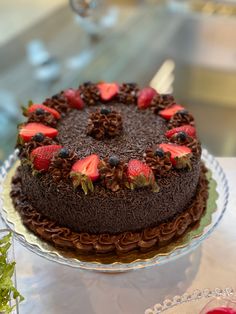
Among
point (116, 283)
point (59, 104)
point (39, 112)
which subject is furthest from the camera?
point (59, 104)

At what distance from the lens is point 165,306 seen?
1.03m

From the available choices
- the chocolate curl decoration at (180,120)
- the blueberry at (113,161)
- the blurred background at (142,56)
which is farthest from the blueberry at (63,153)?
the blurred background at (142,56)

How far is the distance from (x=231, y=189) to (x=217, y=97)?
1188 millimetres

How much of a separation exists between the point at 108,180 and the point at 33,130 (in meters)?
0.31

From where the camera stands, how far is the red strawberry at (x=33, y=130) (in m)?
1.27

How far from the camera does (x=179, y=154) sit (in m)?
1.18

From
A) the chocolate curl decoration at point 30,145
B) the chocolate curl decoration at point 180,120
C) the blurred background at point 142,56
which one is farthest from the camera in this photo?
the blurred background at point 142,56

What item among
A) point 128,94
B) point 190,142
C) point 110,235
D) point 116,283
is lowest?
point 116,283

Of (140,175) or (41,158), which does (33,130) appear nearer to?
(41,158)

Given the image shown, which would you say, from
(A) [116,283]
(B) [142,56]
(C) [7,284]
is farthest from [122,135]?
(B) [142,56]

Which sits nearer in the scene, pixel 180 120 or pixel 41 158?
pixel 41 158

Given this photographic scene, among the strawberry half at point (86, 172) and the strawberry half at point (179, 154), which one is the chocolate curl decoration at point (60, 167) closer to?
the strawberry half at point (86, 172)

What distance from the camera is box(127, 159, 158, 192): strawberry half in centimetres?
109

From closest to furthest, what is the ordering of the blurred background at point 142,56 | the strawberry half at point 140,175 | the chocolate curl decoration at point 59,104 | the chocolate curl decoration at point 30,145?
the strawberry half at point 140,175
the chocolate curl decoration at point 30,145
the chocolate curl decoration at point 59,104
the blurred background at point 142,56
